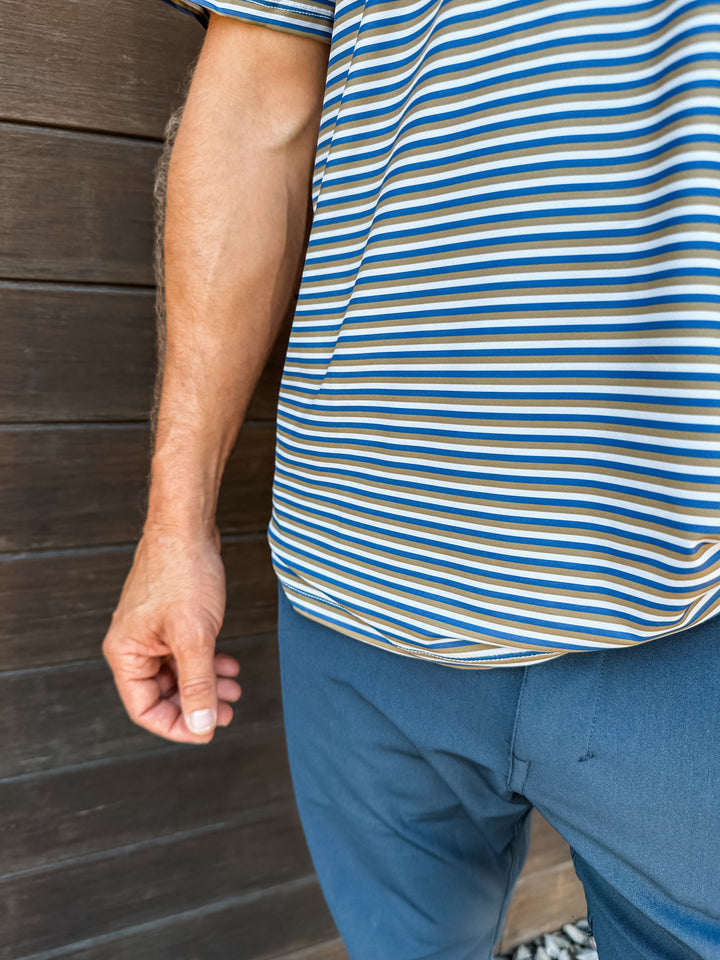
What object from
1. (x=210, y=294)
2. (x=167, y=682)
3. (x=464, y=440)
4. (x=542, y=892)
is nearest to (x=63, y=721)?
(x=167, y=682)

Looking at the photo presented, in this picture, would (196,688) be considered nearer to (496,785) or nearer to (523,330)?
(496,785)

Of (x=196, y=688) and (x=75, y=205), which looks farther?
(x=75, y=205)

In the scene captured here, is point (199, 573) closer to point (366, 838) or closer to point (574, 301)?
point (366, 838)

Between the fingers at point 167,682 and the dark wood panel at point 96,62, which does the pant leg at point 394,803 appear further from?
the dark wood panel at point 96,62

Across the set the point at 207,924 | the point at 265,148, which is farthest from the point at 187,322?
the point at 207,924

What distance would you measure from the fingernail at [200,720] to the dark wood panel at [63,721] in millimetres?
368

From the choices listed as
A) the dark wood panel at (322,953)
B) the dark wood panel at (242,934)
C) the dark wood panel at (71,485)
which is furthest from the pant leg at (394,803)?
the dark wood panel at (322,953)

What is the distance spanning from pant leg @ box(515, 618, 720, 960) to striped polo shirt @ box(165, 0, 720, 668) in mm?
39

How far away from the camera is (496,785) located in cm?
60

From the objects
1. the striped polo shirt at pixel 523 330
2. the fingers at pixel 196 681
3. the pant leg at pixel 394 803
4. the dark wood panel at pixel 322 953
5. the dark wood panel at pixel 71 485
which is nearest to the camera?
the striped polo shirt at pixel 523 330

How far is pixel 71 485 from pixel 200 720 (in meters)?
0.41

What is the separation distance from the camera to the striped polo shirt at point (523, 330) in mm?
395

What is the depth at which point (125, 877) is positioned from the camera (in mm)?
1153

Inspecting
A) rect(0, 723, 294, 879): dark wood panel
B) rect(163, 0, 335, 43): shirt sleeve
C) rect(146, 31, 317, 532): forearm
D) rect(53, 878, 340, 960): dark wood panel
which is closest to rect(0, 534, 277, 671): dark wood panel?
rect(0, 723, 294, 879): dark wood panel
